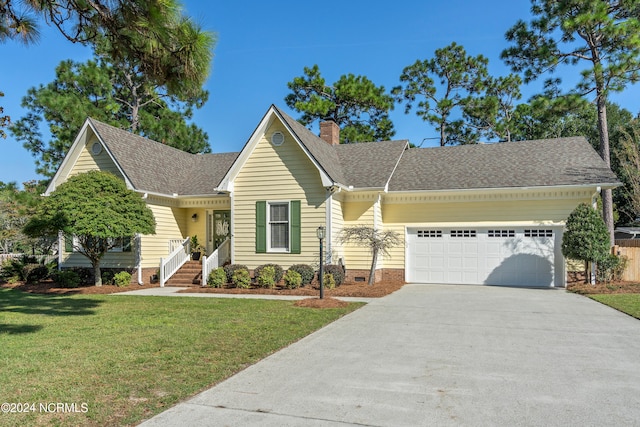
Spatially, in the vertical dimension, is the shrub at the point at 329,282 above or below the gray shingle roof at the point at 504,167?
below

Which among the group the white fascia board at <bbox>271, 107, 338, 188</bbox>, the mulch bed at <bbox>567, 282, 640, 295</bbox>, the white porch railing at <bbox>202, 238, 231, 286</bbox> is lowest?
the mulch bed at <bbox>567, 282, 640, 295</bbox>

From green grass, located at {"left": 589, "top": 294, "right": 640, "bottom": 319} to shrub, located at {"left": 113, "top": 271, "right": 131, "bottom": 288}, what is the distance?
15.1 m

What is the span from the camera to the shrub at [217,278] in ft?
50.6

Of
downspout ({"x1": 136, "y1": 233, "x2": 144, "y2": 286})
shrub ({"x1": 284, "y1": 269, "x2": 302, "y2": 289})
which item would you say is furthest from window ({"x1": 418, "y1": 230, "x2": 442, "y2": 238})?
downspout ({"x1": 136, "y1": 233, "x2": 144, "y2": 286})

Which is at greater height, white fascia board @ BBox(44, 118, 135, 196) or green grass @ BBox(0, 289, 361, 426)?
white fascia board @ BBox(44, 118, 135, 196)

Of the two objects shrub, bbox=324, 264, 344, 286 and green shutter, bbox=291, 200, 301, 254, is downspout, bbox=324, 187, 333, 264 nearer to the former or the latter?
shrub, bbox=324, 264, 344, 286

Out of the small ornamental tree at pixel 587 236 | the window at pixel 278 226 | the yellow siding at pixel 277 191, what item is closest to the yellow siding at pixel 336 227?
the yellow siding at pixel 277 191

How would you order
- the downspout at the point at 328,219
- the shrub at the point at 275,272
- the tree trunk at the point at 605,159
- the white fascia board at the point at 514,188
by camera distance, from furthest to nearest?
the tree trunk at the point at 605,159
the downspout at the point at 328,219
the shrub at the point at 275,272
the white fascia board at the point at 514,188

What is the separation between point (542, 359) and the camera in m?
6.29

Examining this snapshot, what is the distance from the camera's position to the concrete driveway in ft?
14.0

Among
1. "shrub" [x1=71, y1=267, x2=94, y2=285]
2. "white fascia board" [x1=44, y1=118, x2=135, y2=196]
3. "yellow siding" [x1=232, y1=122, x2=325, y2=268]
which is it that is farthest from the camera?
"shrub" [x1=71, y1=267, x2=94, y2=285]

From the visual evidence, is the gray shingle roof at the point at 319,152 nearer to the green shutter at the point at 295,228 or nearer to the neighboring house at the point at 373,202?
the neighboring house at the point at 373,202

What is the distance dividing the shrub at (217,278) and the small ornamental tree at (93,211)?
8.63 feet

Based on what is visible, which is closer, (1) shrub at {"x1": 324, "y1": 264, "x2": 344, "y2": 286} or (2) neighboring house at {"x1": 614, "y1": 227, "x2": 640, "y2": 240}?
(1) shrub at {"x1": 324, "y1": 264, "x2": 344, "y2": 286}
